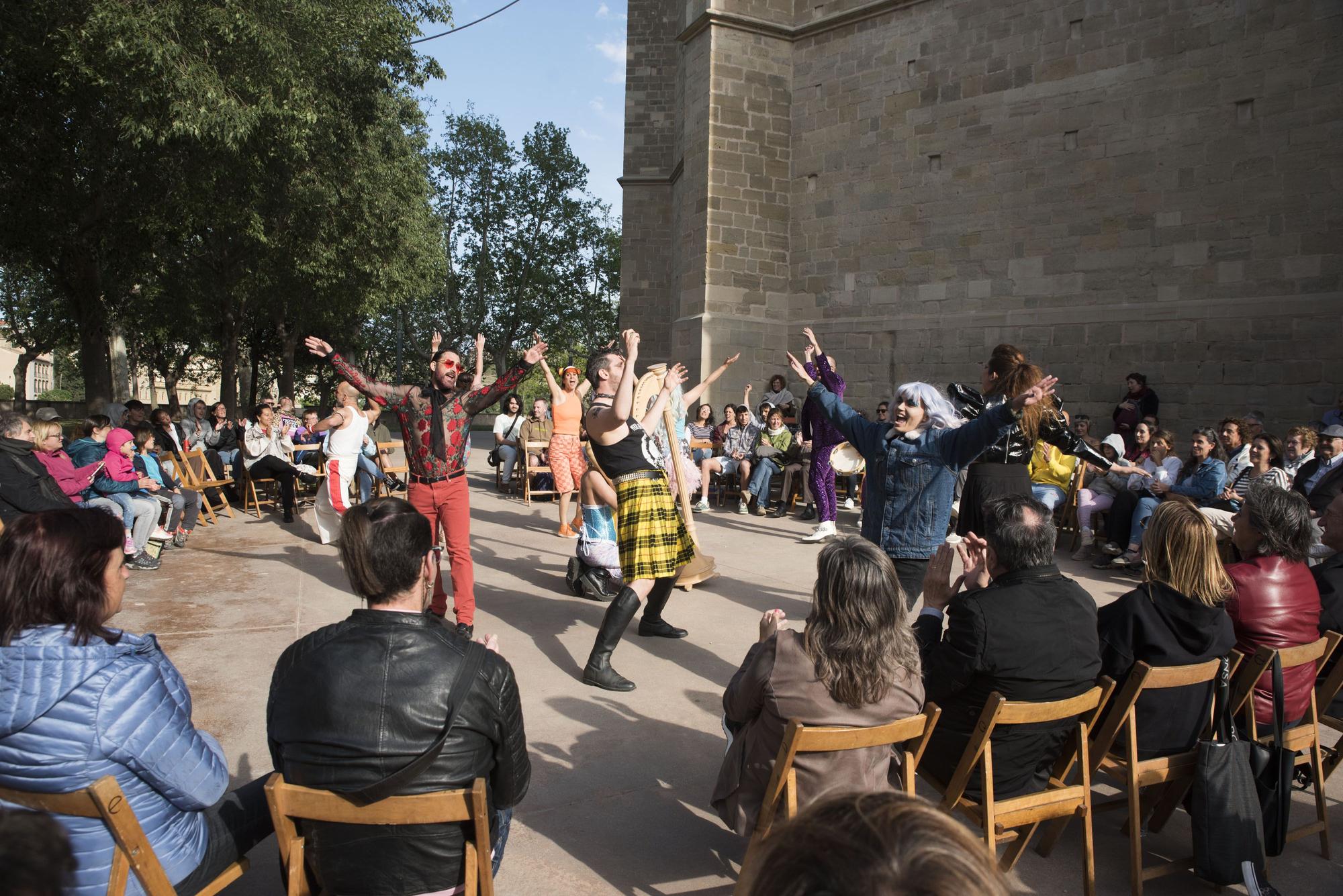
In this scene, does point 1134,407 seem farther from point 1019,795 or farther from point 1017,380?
point 1019,795

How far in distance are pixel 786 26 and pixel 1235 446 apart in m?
10.7

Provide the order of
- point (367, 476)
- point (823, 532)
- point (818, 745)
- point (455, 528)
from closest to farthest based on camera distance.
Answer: point (818, 745) < point (455, 528) < point (823, 532) < point (367, 476)

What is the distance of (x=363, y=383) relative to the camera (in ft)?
18.9

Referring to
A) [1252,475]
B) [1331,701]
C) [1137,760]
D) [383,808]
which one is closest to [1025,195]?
[1252,475]

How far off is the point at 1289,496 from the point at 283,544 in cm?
790

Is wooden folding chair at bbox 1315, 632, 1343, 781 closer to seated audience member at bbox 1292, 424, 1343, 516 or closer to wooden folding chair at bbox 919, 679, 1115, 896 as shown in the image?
wooden folding chair at bbox 919, 679, 1115, 896

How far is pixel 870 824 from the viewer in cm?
88

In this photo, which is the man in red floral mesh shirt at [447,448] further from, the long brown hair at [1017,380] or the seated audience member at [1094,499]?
the seated audience member at [1094,499]

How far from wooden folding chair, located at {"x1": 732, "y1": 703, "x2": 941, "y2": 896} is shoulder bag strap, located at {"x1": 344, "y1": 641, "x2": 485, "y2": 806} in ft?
2.67

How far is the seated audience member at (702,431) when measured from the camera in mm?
11352

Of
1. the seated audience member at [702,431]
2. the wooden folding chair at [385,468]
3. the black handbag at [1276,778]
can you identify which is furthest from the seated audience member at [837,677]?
the seated audience member at [702,431]

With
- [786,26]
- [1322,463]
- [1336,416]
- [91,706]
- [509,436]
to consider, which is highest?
[786,26]

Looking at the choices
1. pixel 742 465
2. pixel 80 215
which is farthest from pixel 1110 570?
pixel 80 215

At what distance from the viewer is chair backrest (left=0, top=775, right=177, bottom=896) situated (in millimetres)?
1841
